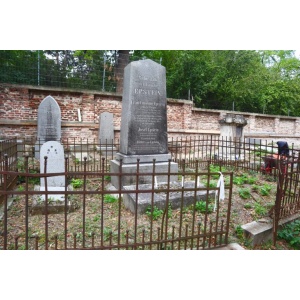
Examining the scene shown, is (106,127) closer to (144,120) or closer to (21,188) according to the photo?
(144,120)

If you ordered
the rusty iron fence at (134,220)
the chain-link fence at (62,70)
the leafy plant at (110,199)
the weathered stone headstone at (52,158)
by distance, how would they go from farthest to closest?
the chain-link fence at (62,70) → the weathered stone headstone at (52,158) → the leafy plant at (110,199) → the rusty iron fence at (134,220)

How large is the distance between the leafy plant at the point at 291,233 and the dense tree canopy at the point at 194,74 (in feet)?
33.9

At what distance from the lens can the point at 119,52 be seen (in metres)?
13.7

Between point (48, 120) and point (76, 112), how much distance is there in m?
1.31

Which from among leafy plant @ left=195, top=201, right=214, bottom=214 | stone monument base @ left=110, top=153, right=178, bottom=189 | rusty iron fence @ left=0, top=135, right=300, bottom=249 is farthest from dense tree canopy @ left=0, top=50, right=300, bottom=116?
leafy plant @ left=195, top=201, right=214, bottom=214

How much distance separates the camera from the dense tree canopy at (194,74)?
35.1 ft

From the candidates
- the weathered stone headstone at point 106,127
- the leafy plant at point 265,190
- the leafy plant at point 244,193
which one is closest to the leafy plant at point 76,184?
the leafy plant at point 244,193

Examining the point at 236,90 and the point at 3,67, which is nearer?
the point at 3,67

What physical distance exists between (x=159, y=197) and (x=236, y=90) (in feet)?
49.0

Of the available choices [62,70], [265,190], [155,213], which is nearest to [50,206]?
[155,213]

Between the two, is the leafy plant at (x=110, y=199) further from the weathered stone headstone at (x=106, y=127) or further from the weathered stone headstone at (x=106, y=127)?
the weathered stone headstone at (x=106, y=127)

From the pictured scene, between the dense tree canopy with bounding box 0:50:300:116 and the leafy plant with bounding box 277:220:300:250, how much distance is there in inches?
407

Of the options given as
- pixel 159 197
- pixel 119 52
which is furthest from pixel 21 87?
pixel 159 197

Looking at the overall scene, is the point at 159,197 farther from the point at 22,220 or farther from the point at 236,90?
the point at 236,90
